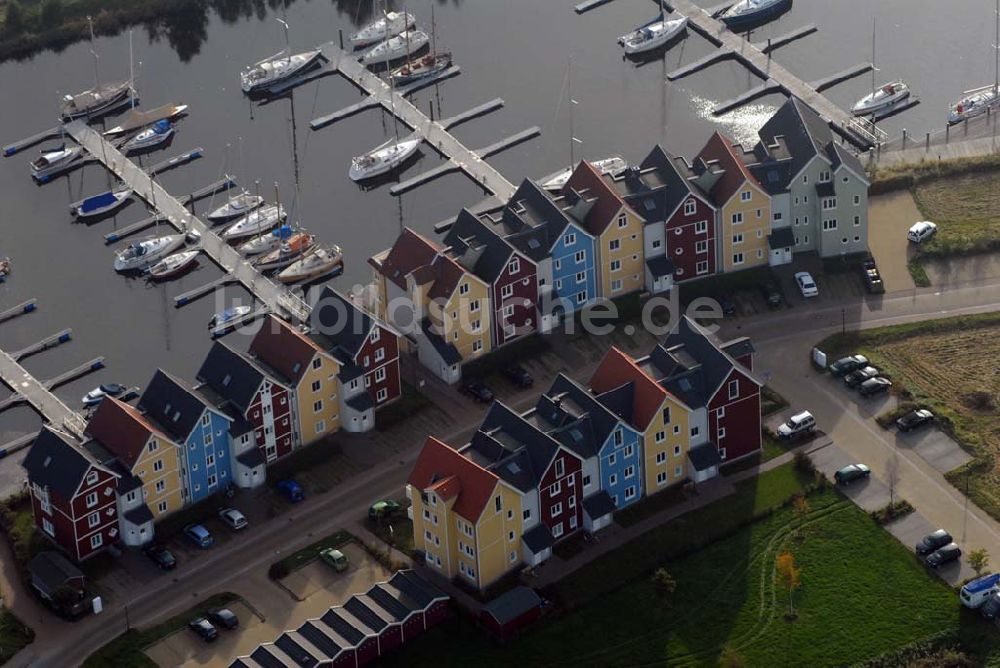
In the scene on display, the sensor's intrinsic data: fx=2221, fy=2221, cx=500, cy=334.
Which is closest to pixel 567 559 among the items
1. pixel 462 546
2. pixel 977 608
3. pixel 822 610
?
pixel 462 546

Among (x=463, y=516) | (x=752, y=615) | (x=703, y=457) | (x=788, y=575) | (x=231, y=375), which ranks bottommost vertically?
(x=752, y=615)

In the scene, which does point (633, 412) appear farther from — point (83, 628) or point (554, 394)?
point (83, 628)

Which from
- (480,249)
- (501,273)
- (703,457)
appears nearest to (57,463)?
(501,273)

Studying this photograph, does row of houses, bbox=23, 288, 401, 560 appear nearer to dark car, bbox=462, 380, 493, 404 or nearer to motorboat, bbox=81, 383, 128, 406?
dark car, bbox=462, 380, 493, 404

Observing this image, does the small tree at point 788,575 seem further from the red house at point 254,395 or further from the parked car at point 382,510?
the red house at point 254,395

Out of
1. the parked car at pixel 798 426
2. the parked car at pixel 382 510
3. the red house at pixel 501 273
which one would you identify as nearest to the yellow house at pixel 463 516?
the parked car at pixel 382 510

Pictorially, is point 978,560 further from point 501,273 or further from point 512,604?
point 501,273

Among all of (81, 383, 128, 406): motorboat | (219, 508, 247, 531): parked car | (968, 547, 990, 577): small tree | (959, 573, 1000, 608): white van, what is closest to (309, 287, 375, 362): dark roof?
(219, 508, 247, 531): parked car
